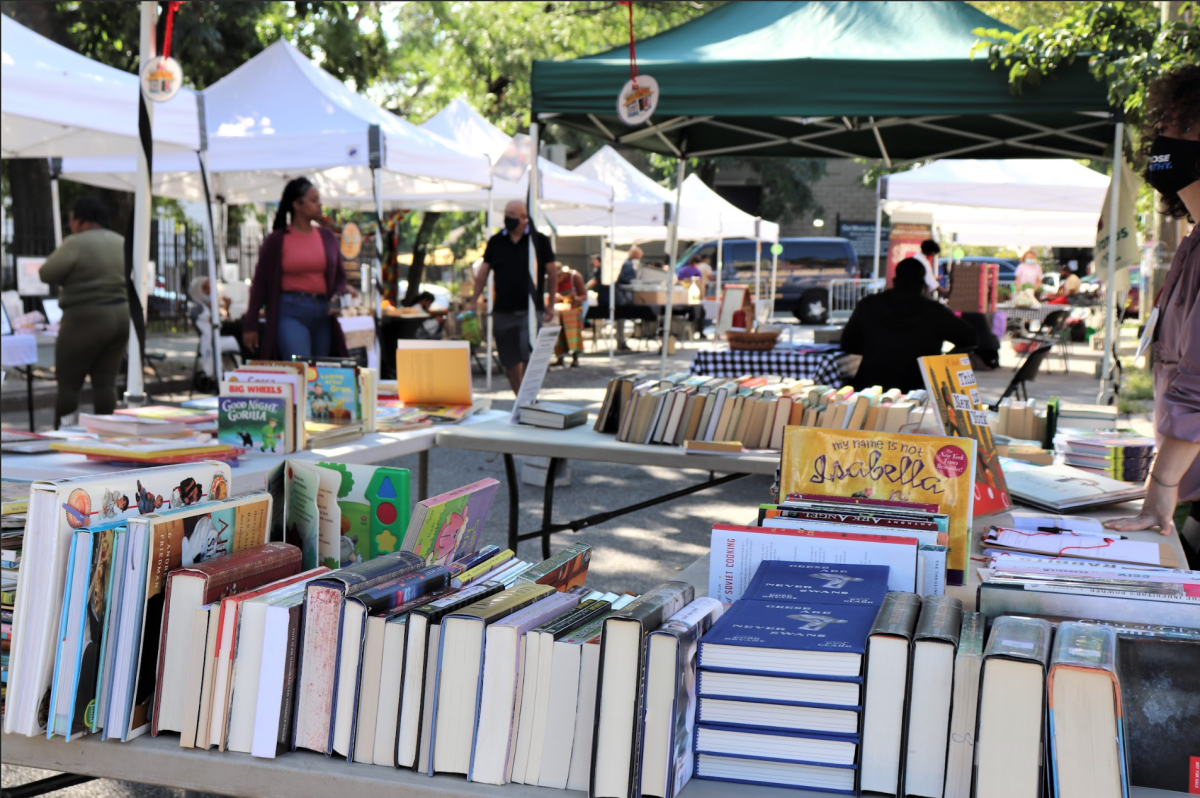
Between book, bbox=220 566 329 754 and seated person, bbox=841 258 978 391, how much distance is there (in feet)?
16.3

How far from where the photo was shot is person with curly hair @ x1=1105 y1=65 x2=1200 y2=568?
7.86 feet

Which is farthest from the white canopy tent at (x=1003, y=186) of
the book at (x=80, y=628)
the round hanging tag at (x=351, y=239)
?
the book at (x=80, y=628)

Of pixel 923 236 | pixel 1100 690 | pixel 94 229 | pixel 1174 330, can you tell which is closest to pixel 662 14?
pixel 923 236

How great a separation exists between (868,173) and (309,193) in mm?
27437

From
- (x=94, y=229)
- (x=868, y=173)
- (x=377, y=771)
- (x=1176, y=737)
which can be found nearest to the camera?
(x=1176, y=737)

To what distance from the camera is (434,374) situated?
448cm

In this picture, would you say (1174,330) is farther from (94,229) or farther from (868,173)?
(868,173)

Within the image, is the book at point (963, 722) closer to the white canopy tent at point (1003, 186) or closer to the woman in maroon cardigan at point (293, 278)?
the woman in maroon cardigan at point (293, 278)

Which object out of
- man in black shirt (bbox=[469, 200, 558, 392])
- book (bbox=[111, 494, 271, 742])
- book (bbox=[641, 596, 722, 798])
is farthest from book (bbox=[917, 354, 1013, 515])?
man in black shirt (bbox=[469, 200, 558, 392])

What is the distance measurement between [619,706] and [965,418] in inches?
74.1

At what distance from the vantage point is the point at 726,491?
7.30 meters

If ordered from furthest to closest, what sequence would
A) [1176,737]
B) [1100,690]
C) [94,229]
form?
1. [94,229]
2. [1176,737]
3. [1100,690]

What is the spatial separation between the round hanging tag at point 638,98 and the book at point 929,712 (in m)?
4.92

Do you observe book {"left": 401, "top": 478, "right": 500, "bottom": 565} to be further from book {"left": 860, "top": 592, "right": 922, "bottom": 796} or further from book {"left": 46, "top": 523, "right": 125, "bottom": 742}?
book {"left": 860, "top": 592, "right": 922, "bottom": 796}
